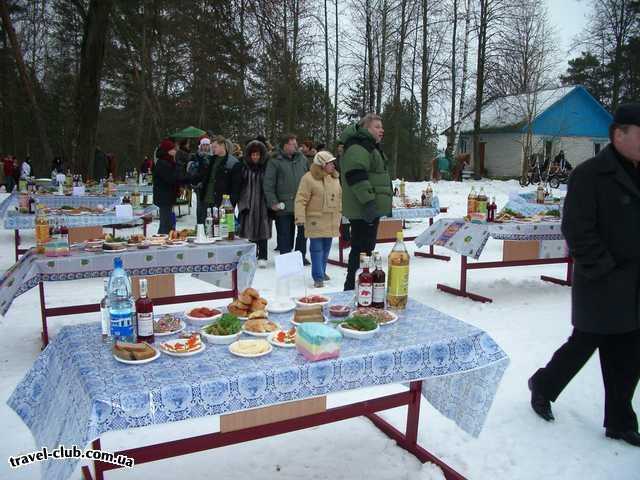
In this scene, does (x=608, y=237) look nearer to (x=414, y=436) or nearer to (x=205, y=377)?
(x=414, y=436)

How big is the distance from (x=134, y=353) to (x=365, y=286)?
3.53 ft

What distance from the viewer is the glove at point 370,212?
516 cm

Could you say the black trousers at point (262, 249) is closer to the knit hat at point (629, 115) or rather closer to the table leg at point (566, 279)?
the table leg at point (566, 279)

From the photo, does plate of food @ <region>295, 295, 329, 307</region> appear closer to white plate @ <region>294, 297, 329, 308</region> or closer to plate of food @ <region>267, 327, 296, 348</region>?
white plate @ <region>294, 297, 329, 308</region>

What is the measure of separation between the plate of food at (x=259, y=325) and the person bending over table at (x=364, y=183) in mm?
2899

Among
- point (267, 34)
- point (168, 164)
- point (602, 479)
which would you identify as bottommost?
point (602, 479)

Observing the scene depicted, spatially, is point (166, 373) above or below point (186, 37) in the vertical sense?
below

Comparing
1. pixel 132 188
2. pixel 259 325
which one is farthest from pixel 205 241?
pixel 132 188

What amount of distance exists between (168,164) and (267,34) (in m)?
2.32

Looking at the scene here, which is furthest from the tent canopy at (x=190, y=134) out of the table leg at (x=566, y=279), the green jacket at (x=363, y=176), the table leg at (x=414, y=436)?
the table leg at (x=414, y=436)

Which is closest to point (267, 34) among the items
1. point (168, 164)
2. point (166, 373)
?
point (168, 164)

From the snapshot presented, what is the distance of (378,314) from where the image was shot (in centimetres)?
246

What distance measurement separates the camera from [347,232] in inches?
338

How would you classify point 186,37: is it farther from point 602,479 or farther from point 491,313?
point 602,479
